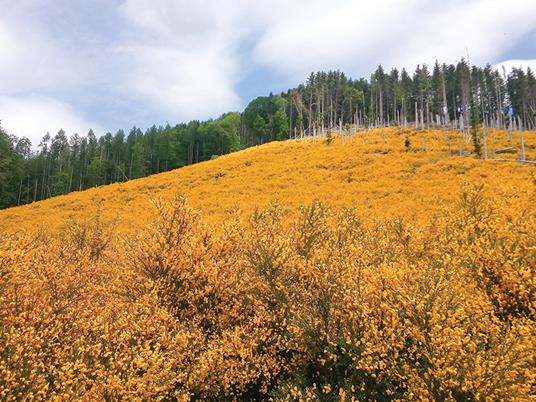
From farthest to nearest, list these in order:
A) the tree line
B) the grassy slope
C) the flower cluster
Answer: the tree line < the grassy slope < the flower cluster

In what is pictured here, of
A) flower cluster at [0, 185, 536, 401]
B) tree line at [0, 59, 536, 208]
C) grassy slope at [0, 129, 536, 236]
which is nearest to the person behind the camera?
flower cluster at [0, 185, 536, 401]

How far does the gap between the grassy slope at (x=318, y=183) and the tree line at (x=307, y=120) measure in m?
35.3

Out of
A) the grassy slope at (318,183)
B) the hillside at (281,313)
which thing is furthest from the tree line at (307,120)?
the hillside at (281,313)

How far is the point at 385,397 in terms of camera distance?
8.02 metres

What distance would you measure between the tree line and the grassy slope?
35.3 m

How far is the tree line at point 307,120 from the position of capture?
3280 inches

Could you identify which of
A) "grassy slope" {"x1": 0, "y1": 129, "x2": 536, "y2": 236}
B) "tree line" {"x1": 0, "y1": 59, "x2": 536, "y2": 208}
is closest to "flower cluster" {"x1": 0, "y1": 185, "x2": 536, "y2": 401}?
"grassy slope" {"x1": 0, "y1": 129, "x2": 536, "y2": 236}

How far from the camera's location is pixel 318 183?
35875 mm

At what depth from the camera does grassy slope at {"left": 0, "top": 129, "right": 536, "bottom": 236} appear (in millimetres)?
28328

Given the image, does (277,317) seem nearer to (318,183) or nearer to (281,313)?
(281,313)

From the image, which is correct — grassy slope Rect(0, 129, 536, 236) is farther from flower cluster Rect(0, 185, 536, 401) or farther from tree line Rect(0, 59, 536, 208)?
tree line Rect(0, 59, 536, 208)

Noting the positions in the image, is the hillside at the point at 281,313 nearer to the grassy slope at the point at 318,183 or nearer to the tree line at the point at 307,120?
the grassy slope at the point at 318,183

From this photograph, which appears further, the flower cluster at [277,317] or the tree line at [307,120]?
the tree line at [307,120]

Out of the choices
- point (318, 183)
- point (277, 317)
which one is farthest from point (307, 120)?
point (277, 317)
